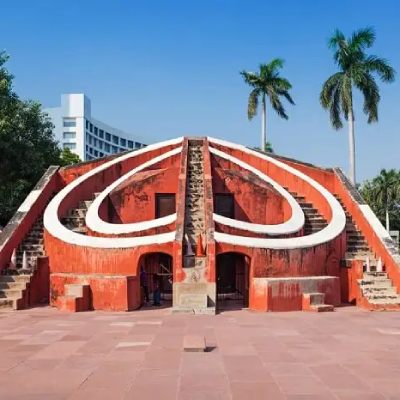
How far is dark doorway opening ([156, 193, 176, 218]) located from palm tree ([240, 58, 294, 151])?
14322mm

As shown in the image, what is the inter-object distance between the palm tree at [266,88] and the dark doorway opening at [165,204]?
1432cm

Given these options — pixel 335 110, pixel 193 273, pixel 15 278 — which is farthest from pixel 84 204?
pixel 335 110

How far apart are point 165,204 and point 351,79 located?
10.2 metres

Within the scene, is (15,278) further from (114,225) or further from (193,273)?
(193,273)

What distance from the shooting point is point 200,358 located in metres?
6.25

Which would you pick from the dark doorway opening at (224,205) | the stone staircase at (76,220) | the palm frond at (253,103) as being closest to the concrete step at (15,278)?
the stone staircase at (76,220)

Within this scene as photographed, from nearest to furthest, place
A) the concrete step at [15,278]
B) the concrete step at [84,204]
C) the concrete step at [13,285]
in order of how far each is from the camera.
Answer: the concrete step at [13,285] < the concrete step at [15,278] < the concrete step at [84,204]

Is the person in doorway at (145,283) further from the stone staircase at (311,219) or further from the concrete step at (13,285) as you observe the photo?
the stone staircase at (311,219)

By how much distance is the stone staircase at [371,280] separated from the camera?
1117cm

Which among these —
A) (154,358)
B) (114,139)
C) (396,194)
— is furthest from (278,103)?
(114,139)

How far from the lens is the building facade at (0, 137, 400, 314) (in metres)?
10.7

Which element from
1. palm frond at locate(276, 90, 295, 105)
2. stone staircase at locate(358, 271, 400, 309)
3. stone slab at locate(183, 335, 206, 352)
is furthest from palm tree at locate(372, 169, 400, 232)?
stone slab at locate(183, 335, 206, 352)

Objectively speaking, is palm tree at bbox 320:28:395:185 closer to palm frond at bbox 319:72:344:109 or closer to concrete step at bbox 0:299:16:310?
palm frond at bbox 319:72:344:109

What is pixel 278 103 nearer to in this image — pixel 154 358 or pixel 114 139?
pixel 154 358
